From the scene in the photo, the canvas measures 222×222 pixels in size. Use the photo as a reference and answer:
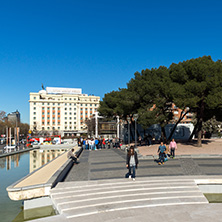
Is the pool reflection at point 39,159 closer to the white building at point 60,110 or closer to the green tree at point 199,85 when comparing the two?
the green tree at point 199,85

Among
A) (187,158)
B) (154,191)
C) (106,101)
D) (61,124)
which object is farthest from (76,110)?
(154,191)

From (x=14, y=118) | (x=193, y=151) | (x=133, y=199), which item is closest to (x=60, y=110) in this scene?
(x=14, y=118)

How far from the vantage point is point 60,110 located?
103562 millimetres

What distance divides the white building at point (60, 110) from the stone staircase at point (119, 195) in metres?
90.3

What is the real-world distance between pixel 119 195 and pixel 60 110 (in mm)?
98291

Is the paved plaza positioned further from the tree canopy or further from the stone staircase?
the tree canopy

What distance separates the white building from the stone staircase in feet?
296

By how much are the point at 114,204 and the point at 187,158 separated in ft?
33.4

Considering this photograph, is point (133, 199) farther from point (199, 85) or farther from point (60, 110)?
point (60, 110)

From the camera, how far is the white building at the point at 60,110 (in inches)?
3981

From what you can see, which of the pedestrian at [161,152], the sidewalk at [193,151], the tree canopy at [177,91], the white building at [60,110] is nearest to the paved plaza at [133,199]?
the pedestrian at [161,152]

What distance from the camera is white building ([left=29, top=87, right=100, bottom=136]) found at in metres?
101


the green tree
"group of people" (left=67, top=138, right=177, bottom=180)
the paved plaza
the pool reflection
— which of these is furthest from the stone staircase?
the green tree

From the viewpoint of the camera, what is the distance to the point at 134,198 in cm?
820
